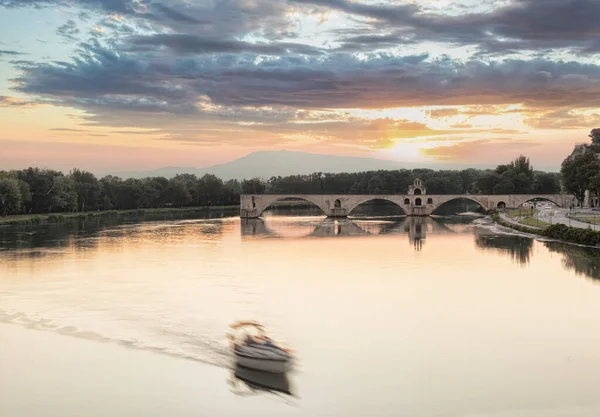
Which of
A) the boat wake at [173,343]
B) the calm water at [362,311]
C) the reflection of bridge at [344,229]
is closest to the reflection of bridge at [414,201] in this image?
the reflection of bridge at [344,229]

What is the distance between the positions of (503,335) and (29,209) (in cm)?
6414

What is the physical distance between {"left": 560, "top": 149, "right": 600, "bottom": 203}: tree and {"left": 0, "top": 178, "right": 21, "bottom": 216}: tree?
5725 centimetres

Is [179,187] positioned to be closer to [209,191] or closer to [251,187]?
[209,191]

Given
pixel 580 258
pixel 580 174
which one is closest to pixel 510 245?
pixel 580 258

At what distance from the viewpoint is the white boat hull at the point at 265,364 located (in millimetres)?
17922

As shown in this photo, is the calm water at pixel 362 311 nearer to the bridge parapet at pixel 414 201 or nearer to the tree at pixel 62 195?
the tree at pixel 62 195

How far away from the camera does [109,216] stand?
274ft

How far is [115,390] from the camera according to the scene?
55.6 ft

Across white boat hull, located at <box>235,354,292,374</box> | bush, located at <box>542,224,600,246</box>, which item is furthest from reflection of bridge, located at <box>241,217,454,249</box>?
white boat hull, located at <box>235,354,292,374</box>

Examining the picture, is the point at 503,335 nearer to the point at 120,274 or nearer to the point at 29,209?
the point at 120,274

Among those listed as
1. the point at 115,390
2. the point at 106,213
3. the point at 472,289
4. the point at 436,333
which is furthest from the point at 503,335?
the point at 106,213

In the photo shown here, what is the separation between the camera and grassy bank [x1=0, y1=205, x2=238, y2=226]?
66188 millimetres

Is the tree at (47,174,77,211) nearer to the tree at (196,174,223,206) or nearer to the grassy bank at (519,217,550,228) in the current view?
the tree at (196,174,223,206)

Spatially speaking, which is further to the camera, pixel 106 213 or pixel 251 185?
pixel 251 185
